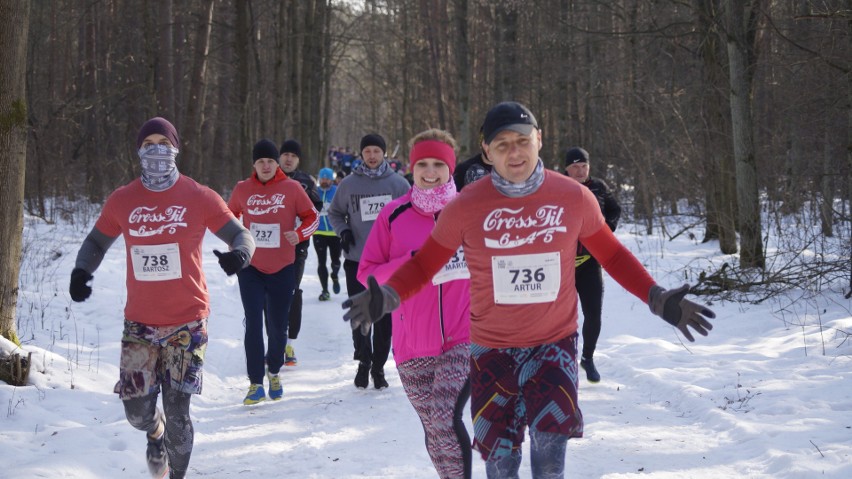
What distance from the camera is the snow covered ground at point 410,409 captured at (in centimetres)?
514

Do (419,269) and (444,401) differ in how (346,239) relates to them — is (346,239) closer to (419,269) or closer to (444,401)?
(444,401)

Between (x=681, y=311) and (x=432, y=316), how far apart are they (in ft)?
4.40

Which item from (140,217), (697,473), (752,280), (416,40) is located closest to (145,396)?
(140,217)

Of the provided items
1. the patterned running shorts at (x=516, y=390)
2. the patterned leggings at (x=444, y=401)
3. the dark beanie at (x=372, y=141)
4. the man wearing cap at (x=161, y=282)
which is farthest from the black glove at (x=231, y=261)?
the dark beanie at (x=372, y=141)

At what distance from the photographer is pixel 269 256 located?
279 inches

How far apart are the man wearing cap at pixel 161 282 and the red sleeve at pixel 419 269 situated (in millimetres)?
1255

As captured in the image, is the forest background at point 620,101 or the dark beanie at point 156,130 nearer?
the dark beanie at point 156,130

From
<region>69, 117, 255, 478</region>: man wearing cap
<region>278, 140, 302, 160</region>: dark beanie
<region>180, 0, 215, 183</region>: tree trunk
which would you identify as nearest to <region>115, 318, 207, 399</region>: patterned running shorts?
<region>69, 117, 255, 478</region>: man wearing cap

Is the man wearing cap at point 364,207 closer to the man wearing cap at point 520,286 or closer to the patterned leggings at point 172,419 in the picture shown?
the patterned leggings at point 172,419

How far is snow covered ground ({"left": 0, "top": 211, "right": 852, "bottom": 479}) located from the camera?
514 cm

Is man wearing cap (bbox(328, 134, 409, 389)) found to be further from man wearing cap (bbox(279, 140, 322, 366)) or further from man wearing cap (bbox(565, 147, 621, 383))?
man wearing cap (bbox(565, 147, 621, 383))

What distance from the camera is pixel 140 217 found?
4535 millimetres

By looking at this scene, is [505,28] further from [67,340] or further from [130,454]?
[130,454]

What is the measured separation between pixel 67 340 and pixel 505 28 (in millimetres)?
15872
